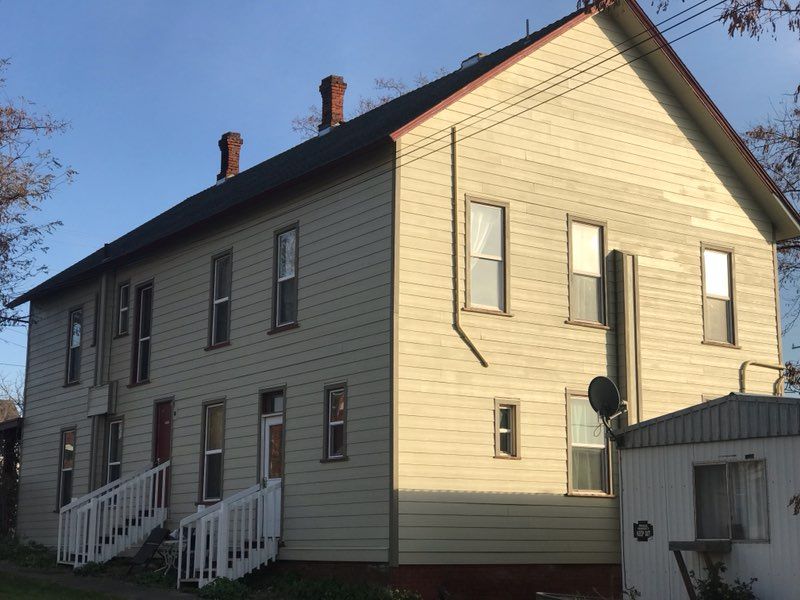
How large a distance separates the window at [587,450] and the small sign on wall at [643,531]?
4154 millimetres

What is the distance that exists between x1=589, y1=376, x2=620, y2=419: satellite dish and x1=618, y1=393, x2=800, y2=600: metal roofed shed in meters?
0.63

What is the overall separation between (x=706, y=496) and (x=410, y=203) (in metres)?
6.55

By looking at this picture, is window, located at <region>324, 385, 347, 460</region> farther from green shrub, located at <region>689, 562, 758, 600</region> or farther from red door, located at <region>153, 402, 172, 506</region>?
green shrub, located at <region>689, 562, 758, 600</region>

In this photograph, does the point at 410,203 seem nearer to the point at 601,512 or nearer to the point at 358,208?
the point at 358,208

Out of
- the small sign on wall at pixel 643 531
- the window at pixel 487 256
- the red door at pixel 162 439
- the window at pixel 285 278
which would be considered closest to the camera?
the small sign on wall at pixel 643 531

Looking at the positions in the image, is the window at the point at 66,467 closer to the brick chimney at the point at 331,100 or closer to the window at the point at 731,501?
the brick chimney at the point at 331,100

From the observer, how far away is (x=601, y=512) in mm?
19406

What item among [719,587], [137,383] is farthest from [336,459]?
[137,383]

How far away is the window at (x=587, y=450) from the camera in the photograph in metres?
19.4

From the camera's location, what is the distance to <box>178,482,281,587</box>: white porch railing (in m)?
18.1

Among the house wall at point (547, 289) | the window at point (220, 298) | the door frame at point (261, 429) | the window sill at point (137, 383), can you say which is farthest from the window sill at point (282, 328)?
the window sill at point (137, 383)

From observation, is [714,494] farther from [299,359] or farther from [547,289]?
[299,359]

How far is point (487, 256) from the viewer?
744 inches

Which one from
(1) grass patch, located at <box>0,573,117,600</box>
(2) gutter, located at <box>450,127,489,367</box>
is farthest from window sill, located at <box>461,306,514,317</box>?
(1) grass patch, located at <box>0,573,117,600</box>
